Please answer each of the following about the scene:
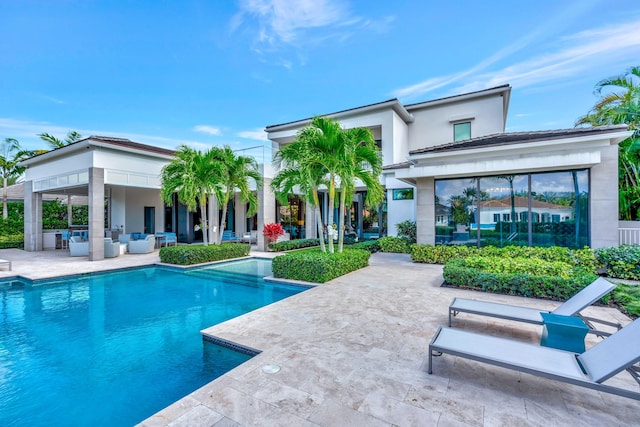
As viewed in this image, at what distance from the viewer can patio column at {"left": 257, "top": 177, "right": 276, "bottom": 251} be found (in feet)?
61.0

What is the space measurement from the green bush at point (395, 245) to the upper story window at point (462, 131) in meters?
8.34

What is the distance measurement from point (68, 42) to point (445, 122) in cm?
2174

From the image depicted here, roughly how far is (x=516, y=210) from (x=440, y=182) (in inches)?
120

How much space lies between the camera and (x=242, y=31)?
15.0 meters

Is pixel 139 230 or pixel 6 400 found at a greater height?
pixel 139 230

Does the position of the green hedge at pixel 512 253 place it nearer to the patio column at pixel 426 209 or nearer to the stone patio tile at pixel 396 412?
the patio column at pixel 426 209

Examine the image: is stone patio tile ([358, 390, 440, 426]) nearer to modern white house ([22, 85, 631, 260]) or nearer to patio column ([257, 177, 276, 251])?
modern white house ([22, 85, 631, 260])

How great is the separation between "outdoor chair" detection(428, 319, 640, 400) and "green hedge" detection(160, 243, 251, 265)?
12311 millimetres

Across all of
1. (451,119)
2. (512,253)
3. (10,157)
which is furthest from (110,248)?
(451,119)

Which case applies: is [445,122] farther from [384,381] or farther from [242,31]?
[384,381]

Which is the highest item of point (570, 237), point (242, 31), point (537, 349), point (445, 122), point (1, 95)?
point (242, 31)

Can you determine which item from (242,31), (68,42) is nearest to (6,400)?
(242,31)

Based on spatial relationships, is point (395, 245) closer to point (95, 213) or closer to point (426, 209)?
point (426, 209)

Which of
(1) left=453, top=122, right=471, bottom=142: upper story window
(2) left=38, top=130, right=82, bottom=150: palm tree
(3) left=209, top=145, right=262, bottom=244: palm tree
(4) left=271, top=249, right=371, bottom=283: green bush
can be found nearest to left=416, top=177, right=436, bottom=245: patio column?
(4) left=271, top=249, right=371, bottom=283: green bush
